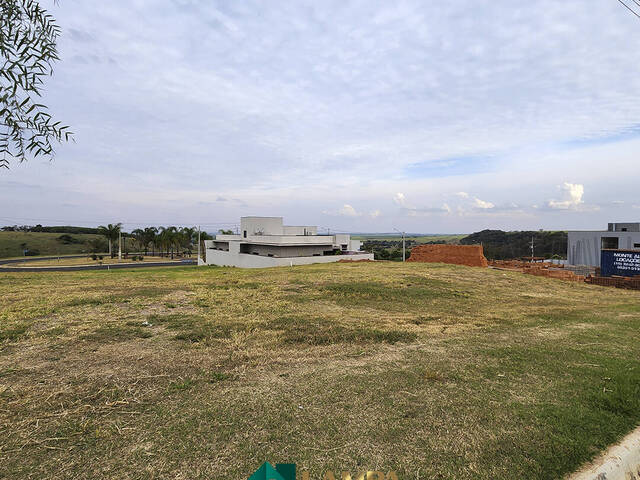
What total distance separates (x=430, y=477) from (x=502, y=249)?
78.7 metres

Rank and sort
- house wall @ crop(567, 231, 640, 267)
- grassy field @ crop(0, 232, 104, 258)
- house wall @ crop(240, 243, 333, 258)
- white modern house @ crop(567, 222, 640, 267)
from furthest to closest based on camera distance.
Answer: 1. grassy field @ crop(0, 232, 104, 258)
2. house wall @ crop(240, 243, 333, 258)
3. house wall @ crop(567, 231, 640, 267)
4. white modern house @ crop(567, 222, 640, 267)

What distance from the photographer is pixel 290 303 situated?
1117 cm

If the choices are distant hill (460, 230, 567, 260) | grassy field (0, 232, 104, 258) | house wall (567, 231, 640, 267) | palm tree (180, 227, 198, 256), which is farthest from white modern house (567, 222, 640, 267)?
grassy field (0, 232, 104, 258)

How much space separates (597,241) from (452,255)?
23495mm

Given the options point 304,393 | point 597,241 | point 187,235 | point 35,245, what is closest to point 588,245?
point 597,241

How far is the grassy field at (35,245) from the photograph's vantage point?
7248 cm

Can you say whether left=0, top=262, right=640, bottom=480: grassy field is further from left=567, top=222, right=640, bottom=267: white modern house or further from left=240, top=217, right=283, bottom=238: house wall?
left=567, top=222, right=640, bottom=267: white modern house

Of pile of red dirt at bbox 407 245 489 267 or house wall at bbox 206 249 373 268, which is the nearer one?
pile of red dirt at bbox 407 245 489 267

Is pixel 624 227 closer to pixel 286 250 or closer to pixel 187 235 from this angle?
pixel 286 250

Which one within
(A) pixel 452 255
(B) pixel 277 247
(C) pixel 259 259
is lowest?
(C) pixel 259 259

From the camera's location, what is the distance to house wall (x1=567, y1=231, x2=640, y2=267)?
127 ft

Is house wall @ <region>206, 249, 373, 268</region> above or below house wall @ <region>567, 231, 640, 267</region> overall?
below

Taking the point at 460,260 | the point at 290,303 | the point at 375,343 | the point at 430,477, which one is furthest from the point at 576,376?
the point at 460,260

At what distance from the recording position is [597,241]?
41125 millimetres
